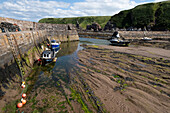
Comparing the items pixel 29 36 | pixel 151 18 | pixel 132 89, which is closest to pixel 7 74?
pixel 29 36

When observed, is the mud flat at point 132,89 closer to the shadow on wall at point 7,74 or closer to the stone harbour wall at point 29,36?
the shadow on wall at point 7,74

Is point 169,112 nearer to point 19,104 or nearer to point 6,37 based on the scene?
point 19,104

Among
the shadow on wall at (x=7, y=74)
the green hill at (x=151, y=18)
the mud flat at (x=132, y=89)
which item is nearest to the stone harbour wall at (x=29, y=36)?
the shadow on wall at (x=7, y=74)

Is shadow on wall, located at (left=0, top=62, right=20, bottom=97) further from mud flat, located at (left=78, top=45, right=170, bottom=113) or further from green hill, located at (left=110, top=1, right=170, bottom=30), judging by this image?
green hill, located at (left=110, top=1, right=170, bottom=30)

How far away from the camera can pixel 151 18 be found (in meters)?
95.6

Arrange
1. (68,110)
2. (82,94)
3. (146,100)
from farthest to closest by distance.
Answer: (82,94), (146,100), (68,110)

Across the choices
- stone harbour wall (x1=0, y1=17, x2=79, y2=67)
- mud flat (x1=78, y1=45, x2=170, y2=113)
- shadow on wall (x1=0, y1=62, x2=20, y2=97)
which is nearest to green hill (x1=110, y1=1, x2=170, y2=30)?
stone harbour wall (x1=0, y1=17, x2=79, y2=67)

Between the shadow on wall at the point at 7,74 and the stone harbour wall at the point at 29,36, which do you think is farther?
the stone harbour wall at the point at 29,36

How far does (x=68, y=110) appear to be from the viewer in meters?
7.64

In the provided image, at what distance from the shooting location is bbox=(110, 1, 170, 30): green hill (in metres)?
85.1

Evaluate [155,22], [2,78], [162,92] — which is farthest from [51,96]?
[155,22]

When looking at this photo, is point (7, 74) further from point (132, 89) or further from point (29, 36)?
point (132, 89)

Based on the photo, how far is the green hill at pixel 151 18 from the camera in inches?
3351

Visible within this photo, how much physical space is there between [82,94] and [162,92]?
810 cm
